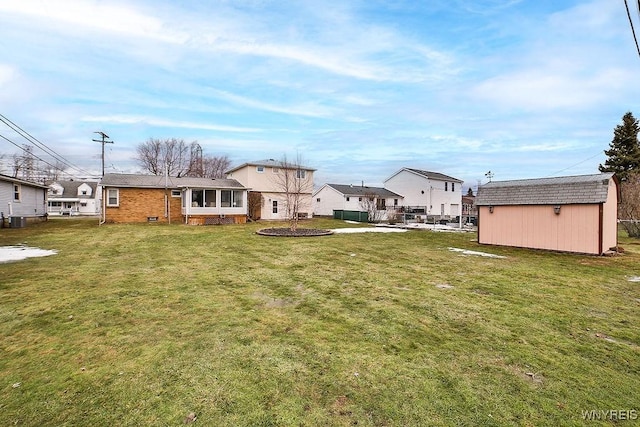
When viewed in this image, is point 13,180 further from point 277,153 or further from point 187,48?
point 277,153

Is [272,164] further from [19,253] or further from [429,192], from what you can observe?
[19,253]

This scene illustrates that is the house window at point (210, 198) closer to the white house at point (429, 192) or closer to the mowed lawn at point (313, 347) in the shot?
the mowed lawn at point (313, 347)

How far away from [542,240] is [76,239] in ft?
68.1

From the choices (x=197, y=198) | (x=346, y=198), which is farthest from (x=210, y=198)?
(x=346, y=198)

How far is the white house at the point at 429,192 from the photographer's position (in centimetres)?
3675

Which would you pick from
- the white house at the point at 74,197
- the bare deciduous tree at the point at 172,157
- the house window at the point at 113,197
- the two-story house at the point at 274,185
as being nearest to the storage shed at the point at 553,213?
the two-story house at the point at 274,185

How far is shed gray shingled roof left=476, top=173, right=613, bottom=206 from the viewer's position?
11.9 meters

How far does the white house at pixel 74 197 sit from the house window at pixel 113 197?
3468cm

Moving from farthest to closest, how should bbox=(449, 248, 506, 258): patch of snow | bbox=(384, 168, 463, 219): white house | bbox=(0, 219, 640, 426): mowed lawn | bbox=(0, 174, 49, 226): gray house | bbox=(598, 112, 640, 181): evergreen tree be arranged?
bbox=(384, 168, 463, 219): white house
bbox=(598, 112, 640, 181): evergreen tree
bbox=(0, 174, 49, 226): gray house
bbox=(449, 248, 506, 258): patch of snow
bbox=(0, 219, 640, 426): mowed lawn

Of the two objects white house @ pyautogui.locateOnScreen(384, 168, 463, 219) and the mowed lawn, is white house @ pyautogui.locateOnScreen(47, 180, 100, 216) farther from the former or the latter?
the mowed lawn

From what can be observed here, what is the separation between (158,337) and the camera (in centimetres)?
414

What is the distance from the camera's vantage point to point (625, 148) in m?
36.9

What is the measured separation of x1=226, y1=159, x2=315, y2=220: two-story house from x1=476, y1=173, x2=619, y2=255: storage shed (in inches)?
Answer: 627

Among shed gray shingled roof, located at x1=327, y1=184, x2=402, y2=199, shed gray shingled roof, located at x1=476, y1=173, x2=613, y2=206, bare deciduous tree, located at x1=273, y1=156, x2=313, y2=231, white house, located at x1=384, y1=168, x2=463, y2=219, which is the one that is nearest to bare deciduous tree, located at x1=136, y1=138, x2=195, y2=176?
shed gray shingled roof, located at x1=327, y1=184, x2=402, y2=199
